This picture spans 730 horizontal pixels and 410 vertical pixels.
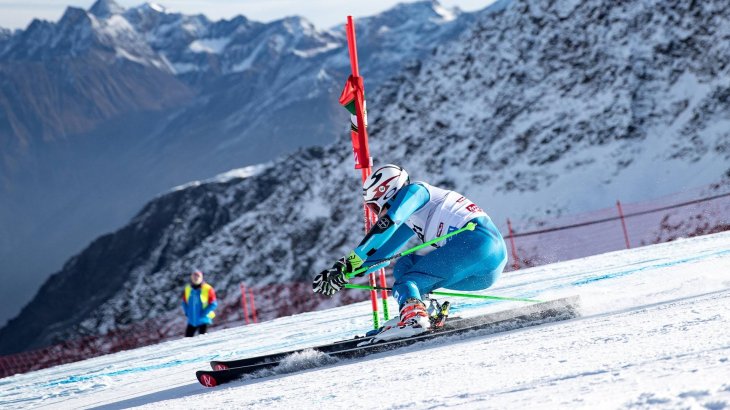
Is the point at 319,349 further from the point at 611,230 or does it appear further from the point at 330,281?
the point at 611,230

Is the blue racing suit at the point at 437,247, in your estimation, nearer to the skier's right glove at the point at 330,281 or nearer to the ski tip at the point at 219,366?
the skier's right glove at the point at 330,281

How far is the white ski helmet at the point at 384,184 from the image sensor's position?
5.17 metres

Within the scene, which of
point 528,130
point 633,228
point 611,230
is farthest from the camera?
point 528,130

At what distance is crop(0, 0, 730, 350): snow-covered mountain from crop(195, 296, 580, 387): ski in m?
21.1

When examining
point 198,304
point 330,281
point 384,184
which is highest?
point 384,184

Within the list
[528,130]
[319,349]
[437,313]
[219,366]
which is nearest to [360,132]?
[437,313]

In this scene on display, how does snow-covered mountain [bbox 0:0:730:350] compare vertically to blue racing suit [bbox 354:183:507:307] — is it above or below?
above

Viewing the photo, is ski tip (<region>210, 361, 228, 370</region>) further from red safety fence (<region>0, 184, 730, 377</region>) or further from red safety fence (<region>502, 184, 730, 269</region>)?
red safety fence (<region>502, 184, 730, 269</region>)

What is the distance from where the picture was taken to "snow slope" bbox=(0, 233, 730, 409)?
2795mm

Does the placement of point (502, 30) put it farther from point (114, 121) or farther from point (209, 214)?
point (114, 121)

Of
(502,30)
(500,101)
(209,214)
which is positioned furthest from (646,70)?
(209,214)

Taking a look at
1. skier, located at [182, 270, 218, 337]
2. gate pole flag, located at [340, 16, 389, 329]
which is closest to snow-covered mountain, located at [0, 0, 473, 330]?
skier, located at [182, 270, 218, 337]

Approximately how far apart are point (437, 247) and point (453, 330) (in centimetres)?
58

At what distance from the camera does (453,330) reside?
16.5ft
